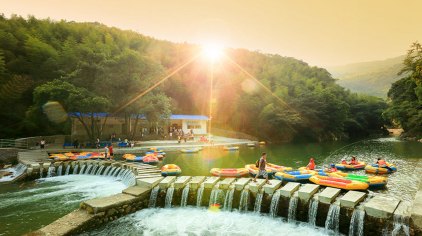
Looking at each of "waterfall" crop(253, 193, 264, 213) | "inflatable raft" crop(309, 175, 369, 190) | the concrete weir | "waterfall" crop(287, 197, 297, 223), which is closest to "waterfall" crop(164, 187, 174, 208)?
the concrete weir

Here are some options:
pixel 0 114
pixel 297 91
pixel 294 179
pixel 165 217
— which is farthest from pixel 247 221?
pixel 297 91

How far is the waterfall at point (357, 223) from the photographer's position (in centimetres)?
1071

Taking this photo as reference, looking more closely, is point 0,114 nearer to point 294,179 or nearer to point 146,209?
point 146,209

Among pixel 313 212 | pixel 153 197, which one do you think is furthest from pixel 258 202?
pixel 153 197

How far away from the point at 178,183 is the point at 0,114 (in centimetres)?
3695

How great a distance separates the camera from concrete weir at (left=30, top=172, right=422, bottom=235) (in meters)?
10.6

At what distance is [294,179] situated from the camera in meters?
19.2

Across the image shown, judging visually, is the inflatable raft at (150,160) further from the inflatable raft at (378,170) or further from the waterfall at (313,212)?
the inflatable raft at (378,170)

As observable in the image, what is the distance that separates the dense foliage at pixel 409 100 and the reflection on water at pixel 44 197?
157 ft

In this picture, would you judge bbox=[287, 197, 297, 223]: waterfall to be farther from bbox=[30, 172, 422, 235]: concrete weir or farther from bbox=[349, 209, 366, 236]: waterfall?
bbox=[349, 209, 366, 236]: waterfall

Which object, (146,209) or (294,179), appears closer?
(146,209)

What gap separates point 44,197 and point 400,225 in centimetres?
1837

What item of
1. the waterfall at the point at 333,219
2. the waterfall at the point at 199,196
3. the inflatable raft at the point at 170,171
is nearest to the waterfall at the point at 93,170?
the inflatable raft at the point at 170,171

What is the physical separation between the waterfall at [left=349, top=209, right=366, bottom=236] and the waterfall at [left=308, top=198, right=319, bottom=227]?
1494 mm
